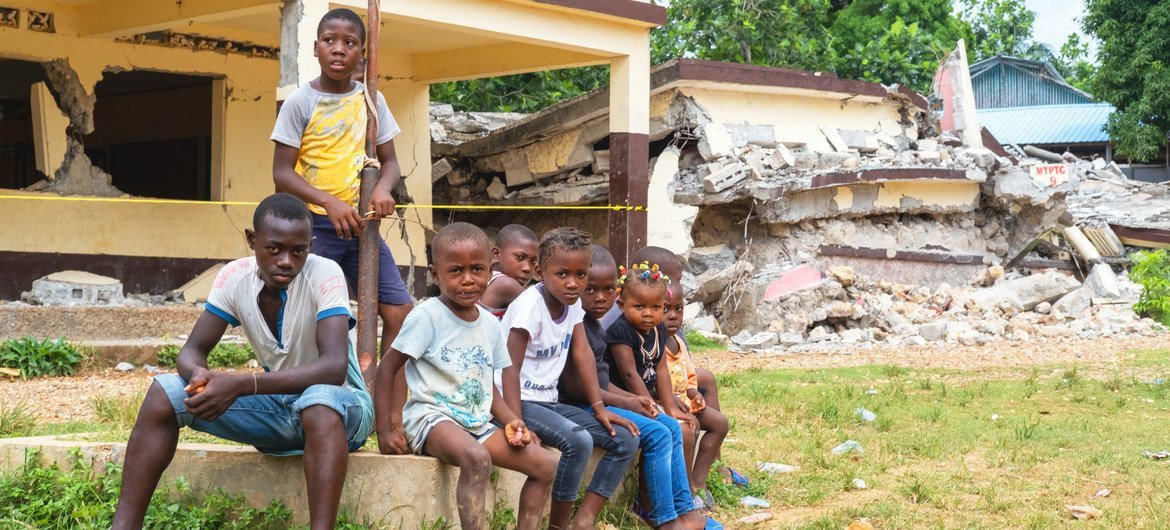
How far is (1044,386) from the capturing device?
800 cm

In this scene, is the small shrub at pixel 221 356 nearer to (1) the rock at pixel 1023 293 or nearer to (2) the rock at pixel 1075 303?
(1) the rock at pixel 1023 293

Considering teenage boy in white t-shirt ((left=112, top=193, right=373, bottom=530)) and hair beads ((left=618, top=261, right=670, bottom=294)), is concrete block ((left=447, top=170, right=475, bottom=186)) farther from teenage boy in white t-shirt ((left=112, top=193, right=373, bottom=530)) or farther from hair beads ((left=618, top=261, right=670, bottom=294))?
teenage boy in white t-shirt ((left=112, top=193, right=373, bottom=530))

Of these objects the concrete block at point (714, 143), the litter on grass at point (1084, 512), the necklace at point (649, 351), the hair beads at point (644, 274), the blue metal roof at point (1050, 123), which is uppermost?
the blue metal roof at point (1050, 123)

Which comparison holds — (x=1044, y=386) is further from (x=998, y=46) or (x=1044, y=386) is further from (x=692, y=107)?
(x=998, y=46)

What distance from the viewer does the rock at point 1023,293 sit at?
1271 cm

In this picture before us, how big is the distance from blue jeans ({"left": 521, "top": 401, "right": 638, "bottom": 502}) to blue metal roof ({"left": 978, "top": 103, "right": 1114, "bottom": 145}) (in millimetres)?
28574

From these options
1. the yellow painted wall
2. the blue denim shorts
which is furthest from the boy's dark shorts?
the yellow painted wall

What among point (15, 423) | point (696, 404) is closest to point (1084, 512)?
point (696, 404)

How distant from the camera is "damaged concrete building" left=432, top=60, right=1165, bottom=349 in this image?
1161 centimetres

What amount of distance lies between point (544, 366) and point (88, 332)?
6.25 meters

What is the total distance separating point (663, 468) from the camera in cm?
425

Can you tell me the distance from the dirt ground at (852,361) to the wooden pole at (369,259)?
112 inches

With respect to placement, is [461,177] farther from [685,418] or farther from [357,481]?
[357,481]

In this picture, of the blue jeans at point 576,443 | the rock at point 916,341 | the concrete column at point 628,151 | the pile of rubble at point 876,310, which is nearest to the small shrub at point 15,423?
the blue jeans at point 576,443
